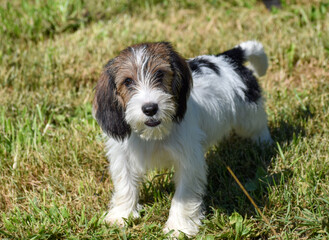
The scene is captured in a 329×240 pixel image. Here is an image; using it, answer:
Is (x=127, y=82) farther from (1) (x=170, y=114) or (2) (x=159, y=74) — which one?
(1) (x=170, y=114)

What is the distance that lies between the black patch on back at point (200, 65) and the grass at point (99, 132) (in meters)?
1.02

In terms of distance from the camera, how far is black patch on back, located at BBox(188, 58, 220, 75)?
15.2ft

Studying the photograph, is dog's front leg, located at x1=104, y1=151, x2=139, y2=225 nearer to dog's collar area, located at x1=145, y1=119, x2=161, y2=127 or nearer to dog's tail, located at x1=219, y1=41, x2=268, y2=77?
dog's collar area, located at x1=145, y1=119, x2=161, y2=127

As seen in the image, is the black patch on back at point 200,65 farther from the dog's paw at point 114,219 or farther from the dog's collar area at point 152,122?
the dog's paw at point 114,219

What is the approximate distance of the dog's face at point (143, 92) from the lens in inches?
137

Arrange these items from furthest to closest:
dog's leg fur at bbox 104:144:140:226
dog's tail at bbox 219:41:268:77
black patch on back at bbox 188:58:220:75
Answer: dog's tail at bbox 219:41:268:77 < black patch on back at bbox 188:58:220:75 < dog's leg fur at bbox 104:144:140:226

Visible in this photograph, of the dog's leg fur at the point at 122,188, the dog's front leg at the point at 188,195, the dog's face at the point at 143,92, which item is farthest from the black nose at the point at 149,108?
the dog's leg fur at the point at 122,188

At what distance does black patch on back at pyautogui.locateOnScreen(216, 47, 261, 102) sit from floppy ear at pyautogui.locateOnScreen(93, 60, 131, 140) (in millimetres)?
1638

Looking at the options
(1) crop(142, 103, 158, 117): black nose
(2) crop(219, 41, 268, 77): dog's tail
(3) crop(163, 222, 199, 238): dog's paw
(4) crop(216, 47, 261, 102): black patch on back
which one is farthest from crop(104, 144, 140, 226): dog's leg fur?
(2) crop(219, 41, 268, 77): dog's tail

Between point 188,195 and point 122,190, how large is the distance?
25.2 inches

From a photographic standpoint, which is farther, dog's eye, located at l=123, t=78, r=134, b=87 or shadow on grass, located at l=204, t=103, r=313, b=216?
shadow on grass, located at l=204, t=103, r=313, b=216

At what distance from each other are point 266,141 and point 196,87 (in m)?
1.32

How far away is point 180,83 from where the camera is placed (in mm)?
3818

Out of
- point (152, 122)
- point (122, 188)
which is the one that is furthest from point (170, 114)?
point (122, 188)
